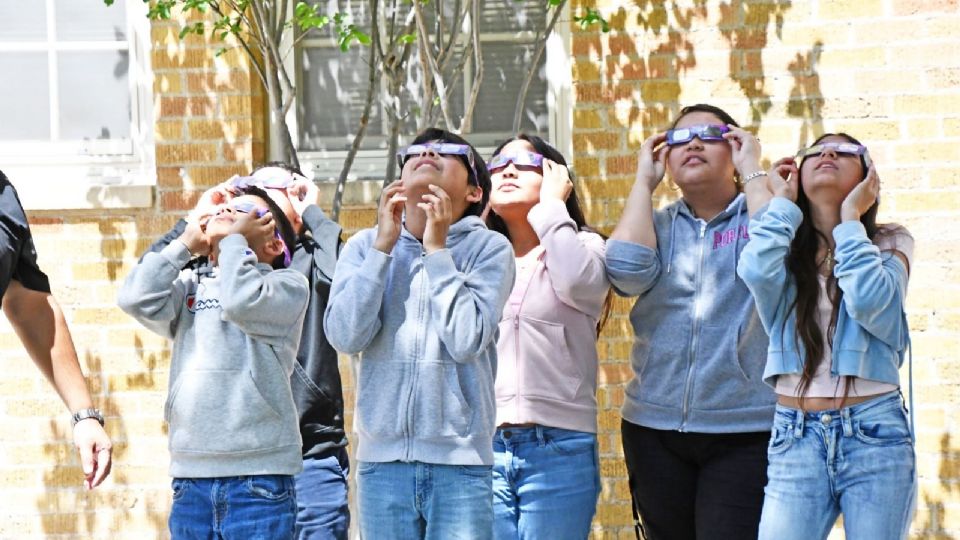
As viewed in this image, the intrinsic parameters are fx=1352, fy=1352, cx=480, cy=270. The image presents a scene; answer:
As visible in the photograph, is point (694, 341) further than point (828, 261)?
Yes

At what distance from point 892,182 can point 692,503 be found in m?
2.41

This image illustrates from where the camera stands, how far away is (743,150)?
436 cm

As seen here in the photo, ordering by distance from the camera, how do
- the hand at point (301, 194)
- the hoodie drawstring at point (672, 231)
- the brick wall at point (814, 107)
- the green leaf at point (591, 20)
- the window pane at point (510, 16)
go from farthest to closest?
the window pane at point (510, 16) < the brick wall at point (814, 107) < the green leaf at point (591, 20) < the hand at point (301, 194) < the hoodie drawstring at point (672, 231)

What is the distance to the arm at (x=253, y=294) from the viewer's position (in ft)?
12.8

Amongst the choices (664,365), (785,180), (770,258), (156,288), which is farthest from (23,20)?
(770,258)

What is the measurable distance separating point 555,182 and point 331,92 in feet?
7.63

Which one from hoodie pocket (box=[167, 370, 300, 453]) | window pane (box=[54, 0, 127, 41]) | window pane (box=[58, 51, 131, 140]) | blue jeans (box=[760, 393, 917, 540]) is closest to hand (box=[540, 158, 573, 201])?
blue jeans (box=[760, 393, 917, 540])

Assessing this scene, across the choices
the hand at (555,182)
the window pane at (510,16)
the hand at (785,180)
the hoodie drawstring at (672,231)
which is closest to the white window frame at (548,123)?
the window pane at (510,16)

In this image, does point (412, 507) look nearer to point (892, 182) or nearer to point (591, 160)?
point (591, 160)

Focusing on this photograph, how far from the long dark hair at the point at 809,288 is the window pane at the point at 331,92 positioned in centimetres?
288

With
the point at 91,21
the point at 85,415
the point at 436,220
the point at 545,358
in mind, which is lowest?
the point at 85,415

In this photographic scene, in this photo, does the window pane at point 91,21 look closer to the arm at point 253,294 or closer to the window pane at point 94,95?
the window pane at point 94,95

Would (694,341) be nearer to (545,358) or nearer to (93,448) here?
(545,358)

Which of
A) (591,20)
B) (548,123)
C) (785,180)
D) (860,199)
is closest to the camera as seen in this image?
(860,199)
